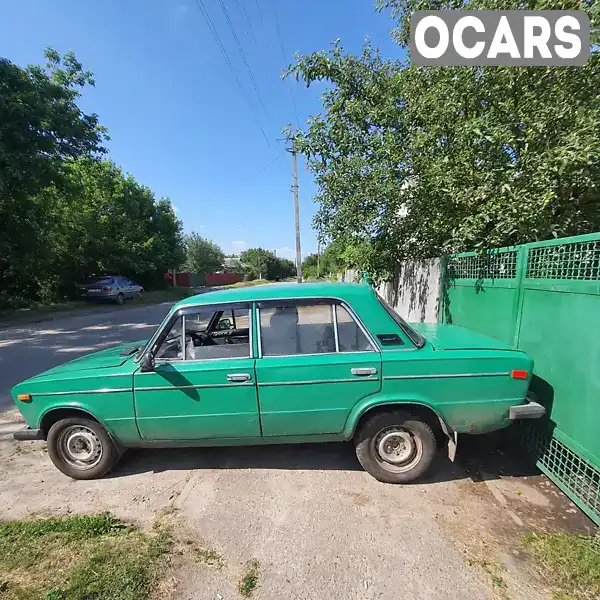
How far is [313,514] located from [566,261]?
2.88m

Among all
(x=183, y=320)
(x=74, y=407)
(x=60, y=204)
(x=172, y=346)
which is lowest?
(x=74, y=407)

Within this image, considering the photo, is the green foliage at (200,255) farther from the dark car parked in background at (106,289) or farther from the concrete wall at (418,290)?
the concrete wall at (418,290)

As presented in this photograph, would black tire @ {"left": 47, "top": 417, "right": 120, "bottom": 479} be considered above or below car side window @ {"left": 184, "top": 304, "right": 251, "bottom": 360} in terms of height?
below

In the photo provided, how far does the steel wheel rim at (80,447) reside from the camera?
3119 millimetres

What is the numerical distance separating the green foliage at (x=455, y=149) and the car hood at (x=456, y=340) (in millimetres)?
1399

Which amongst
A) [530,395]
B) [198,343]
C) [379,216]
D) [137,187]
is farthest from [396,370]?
[137,187]

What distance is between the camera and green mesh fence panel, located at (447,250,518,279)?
3577 mm

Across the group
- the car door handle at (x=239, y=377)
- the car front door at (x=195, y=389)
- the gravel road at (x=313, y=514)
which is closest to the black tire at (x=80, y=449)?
the gravel road at (x=313, y=514)

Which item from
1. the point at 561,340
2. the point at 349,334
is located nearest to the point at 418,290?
the point at 561,340

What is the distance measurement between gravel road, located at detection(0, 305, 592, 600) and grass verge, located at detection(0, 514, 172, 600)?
0.17 m

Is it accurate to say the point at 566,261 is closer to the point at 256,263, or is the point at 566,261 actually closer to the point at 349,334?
the point at 349,334

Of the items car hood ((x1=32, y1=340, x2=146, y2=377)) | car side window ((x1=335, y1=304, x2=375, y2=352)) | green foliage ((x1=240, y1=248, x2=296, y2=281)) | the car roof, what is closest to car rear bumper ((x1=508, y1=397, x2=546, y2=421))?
car side window ((x1=335, y1=304, x2=375, y2=352))

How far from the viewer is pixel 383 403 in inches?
111

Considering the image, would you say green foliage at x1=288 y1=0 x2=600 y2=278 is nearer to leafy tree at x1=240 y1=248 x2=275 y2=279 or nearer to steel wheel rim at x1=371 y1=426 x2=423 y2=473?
steel wheel rim at x1=371 y1=426 x2=423 y2=473
